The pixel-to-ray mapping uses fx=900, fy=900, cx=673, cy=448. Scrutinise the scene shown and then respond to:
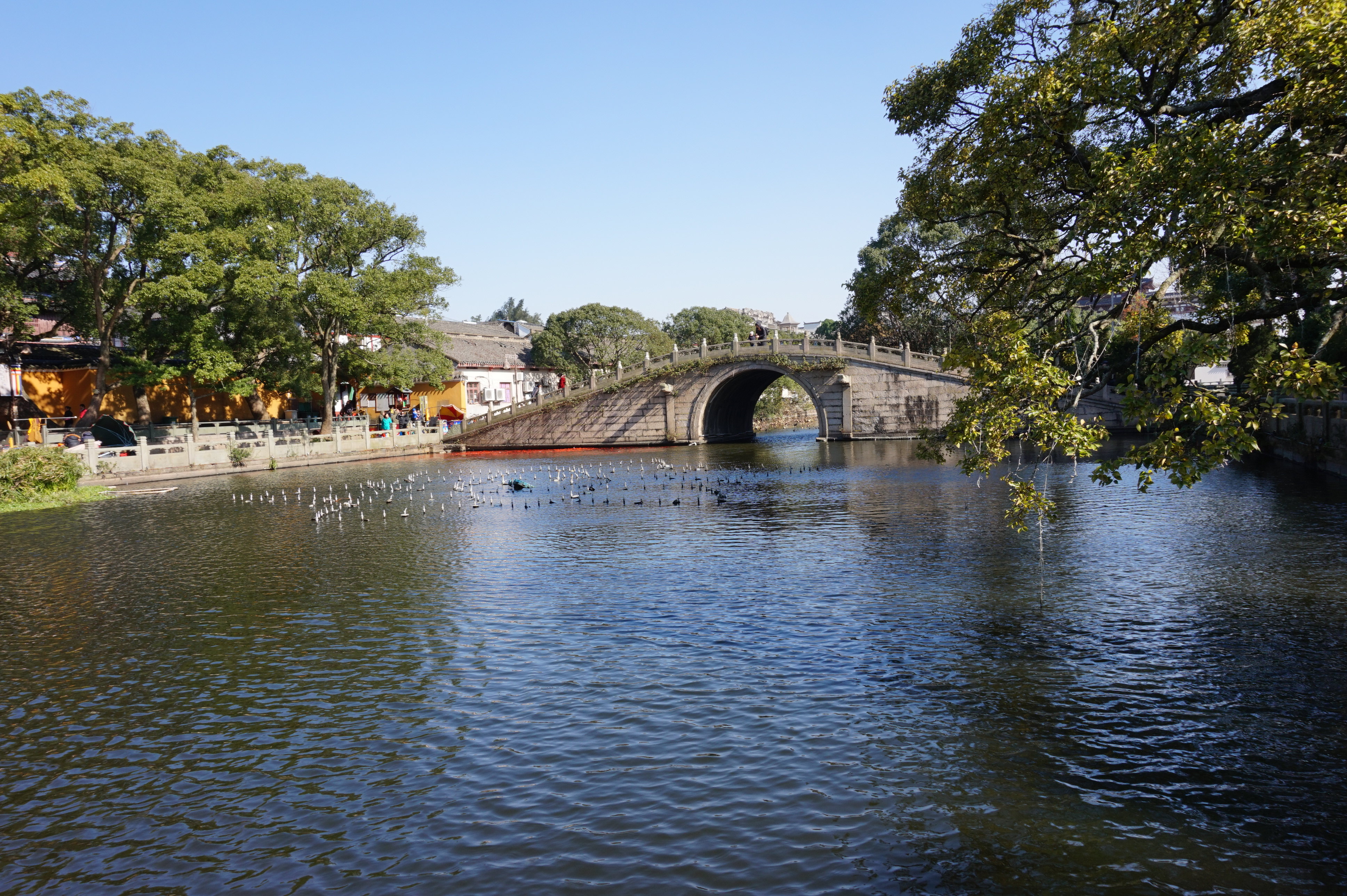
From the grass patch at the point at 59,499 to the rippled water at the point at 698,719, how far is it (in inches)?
507

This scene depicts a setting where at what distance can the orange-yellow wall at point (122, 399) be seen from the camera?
1897 inches

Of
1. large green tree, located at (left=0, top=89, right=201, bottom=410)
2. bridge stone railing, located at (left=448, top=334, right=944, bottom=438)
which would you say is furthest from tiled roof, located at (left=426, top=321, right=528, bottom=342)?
large green tree, located at (left=0, top=89, right=201, bottom=410)

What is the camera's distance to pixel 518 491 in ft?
112

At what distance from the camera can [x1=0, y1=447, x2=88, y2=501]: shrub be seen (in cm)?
3055

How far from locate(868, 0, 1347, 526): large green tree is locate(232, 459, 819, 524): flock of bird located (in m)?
15.7

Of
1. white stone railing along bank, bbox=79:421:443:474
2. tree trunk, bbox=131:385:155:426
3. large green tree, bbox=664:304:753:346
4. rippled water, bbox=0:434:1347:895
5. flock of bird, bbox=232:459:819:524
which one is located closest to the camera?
rippled water, bbox=0:434:1347:895

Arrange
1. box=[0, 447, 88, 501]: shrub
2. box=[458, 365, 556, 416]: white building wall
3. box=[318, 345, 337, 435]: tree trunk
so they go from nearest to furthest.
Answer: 1. box=[0, 447, 88, 501]: shrub
2. box=[318, 345, 337, 435]: tree trunk
3. box=[458, 365, 556, 416]: white building wall

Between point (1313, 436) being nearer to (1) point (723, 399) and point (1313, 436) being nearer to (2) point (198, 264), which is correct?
(1) point (723, 399)

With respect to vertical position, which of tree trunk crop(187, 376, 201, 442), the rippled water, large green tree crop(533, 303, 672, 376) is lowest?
the rippled water

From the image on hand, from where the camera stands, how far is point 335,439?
5150 centimetres

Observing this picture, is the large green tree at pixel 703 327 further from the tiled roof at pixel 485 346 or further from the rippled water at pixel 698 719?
the rippled water at pixel 698 719

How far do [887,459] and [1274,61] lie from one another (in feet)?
103

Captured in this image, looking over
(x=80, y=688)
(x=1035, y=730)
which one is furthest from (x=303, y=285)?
(x=1035, y=730)

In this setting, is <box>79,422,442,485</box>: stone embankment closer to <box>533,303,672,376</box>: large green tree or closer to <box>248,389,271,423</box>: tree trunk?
<box>248,389,271,423</box>: tree trunk
